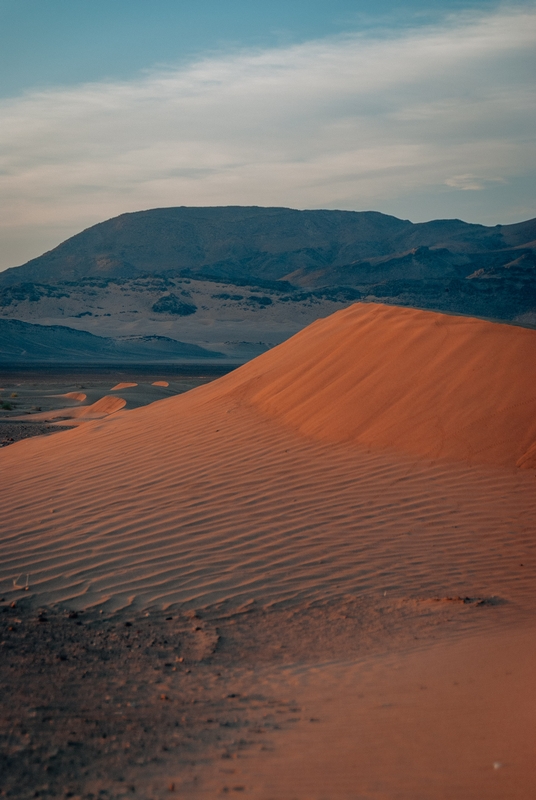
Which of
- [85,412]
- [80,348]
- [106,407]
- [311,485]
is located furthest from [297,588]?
[80,348]

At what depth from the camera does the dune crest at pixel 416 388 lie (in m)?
8.37

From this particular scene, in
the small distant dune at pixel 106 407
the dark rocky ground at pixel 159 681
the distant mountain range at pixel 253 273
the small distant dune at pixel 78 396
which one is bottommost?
the small distant dune at pixel 78 396

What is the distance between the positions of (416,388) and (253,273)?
138265mm

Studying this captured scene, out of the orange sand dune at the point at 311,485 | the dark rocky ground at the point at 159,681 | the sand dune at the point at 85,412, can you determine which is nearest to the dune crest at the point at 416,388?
the orange sand dune at the point at 311,485

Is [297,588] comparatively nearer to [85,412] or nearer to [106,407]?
[106,407]

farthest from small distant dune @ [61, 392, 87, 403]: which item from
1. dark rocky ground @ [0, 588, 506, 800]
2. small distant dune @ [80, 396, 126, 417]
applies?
dark rocky ground @ [0, 588, 506, 800]

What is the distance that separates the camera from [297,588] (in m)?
5.64

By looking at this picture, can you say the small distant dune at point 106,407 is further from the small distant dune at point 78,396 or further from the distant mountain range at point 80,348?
the distant mountain range at point 80,348

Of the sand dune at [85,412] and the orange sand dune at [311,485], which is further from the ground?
the orange sand dune at [311,485]

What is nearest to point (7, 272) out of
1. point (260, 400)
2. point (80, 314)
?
point (80, 314)

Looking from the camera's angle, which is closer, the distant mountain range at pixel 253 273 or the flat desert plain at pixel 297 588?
the flat desert plain at pixel 297 588

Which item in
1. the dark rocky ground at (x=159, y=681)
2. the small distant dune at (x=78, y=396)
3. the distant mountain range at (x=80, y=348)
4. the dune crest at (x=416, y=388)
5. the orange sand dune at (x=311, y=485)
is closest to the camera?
the dark rocky ground at (x=159, y=681)

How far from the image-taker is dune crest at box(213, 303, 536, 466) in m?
8.37

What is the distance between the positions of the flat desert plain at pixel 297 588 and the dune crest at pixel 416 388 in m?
0.03
